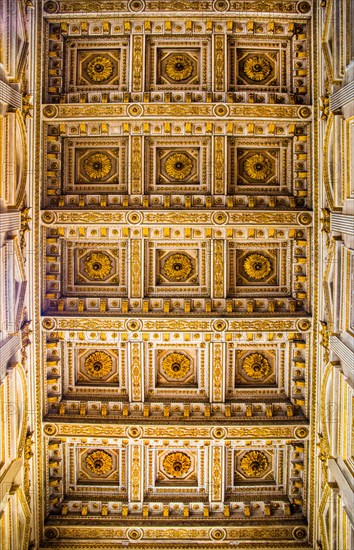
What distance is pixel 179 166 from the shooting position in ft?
41.8

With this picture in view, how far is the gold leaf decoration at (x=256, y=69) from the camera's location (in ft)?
41.2

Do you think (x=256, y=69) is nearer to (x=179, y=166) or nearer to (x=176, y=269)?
(x=179, y=166)

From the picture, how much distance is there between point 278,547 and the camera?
40.6 feet

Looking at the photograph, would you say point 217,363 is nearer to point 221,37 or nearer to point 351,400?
point 351,400

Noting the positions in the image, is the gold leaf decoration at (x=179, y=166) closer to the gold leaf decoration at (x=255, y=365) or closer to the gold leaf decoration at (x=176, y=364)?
the gold leaf decoration at (x=176, y=364)

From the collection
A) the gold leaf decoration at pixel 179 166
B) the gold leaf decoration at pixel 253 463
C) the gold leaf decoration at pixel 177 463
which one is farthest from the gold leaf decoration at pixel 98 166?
the gold leaf decoration at pixel 253 463

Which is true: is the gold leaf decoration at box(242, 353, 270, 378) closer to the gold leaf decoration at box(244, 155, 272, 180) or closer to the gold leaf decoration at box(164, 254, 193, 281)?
the gold leaf decoration at box(164, 254, 193, 281)

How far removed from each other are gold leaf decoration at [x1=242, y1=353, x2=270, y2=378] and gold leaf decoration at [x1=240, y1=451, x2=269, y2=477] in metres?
2.34

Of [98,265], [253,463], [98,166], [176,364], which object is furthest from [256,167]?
[253,463]

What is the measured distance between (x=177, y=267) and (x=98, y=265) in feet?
7.62

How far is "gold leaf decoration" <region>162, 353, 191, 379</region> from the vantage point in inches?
515

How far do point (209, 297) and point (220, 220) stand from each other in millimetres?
2243

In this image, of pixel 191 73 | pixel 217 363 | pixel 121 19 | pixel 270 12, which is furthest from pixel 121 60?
pixel 217 363

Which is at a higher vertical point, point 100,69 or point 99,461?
Result: point 100,69
